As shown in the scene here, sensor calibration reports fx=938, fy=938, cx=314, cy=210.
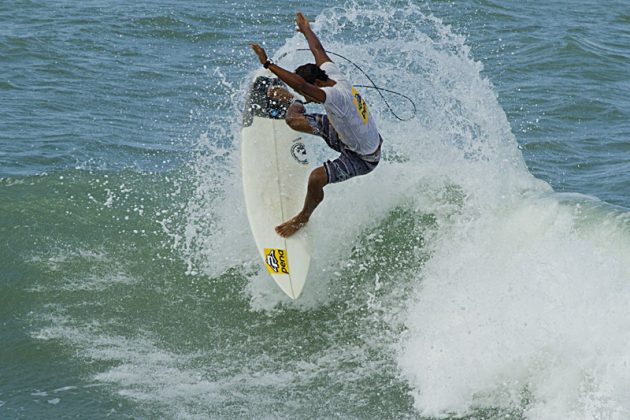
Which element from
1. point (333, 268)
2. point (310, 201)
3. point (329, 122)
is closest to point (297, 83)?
point (329, 122)

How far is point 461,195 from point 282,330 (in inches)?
98.4

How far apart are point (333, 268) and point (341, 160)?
1.20 meters

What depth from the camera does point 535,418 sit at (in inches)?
260

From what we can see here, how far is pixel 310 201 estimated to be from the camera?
26.8 ft

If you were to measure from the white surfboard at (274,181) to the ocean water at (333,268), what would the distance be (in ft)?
1.15

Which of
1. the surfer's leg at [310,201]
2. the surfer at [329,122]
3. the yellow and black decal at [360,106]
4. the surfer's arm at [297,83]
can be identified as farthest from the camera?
the surfer's leg at [310,201]

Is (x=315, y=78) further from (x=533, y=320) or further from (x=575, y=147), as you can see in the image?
(x=575, y=147)

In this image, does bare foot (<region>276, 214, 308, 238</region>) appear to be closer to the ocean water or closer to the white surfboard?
the white surfboard

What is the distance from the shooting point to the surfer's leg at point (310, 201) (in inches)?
314

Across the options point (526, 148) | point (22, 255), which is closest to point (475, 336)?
point (22, 255)

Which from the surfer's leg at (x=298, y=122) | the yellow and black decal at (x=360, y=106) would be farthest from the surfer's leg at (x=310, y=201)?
the yellow and black decal at (x=360, y=106)

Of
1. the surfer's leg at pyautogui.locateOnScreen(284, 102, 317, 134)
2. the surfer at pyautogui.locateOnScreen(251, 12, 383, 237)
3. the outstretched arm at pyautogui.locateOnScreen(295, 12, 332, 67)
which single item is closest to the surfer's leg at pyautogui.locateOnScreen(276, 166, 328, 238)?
the surfer at pyautogui.locateOnScreen(251, 12, 383, 237)

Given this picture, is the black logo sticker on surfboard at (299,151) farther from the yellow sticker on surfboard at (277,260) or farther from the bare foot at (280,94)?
the yellow sticker on surfboard at (277,260)

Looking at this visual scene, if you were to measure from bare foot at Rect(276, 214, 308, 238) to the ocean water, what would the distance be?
0.47 m
